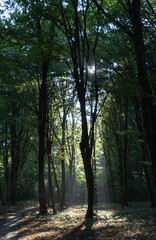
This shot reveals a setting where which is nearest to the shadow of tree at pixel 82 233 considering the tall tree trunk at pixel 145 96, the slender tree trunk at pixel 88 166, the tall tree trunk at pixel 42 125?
the slender tree trunk at pixel 88 166

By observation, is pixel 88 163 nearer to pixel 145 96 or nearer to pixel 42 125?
pixel 145 96

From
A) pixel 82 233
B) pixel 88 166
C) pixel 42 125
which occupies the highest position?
pixel 42 125

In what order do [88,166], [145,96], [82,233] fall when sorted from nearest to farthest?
[145,96] → [82,233] → [88,166]

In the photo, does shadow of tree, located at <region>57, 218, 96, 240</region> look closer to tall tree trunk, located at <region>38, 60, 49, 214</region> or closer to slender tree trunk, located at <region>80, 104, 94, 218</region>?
slender tree trunk, located at <region>80, 104, 94, 218</region>

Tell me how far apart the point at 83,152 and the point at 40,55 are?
558 cm

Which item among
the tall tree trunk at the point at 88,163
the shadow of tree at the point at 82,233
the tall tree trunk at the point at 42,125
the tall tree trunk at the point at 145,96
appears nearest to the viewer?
the tall tree trunk at the point at 145,96

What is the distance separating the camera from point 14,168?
22.3 metres

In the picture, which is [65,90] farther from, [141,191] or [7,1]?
[141,191]

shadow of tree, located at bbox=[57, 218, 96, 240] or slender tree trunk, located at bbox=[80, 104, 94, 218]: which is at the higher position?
slender tree trunk, located at bbox=[80, 104, 94, 218]

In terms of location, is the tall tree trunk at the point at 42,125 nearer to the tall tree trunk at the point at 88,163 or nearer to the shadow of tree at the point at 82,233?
the tall tree trunk at the point at 88,163

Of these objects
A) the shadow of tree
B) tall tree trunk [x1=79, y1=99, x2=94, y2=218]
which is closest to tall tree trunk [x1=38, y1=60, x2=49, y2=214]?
tall tree trunk [x1=79, y1=99, x2=94, y2=218]

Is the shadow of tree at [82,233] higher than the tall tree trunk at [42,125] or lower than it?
lower

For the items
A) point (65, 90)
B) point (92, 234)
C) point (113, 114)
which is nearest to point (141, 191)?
point (113, 114)

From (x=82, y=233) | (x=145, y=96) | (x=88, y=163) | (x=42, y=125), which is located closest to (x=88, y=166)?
(x=88, y=163)
